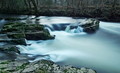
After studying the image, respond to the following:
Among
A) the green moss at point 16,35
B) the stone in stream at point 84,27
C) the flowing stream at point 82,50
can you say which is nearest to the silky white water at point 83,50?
the flowing stream at point 82,50

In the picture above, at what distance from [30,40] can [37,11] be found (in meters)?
12.6

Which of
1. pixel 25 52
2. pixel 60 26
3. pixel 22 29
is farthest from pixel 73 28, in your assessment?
pixel 25 52

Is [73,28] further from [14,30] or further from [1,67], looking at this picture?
[1,67]

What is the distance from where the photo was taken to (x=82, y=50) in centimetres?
1242

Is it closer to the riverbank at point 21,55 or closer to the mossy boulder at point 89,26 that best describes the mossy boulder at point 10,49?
the riverbank at point 21,55

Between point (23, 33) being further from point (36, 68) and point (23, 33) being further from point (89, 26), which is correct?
point (36, 68)

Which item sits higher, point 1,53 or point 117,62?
point 1,53

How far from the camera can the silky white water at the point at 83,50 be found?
10.2m

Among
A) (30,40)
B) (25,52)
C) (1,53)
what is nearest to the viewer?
(1,53)

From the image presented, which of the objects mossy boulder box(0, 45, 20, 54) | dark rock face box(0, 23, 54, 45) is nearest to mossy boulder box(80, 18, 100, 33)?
dark rock face box(0, 23, 54, 45)

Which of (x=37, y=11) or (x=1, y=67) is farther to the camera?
(x=37, y=11)

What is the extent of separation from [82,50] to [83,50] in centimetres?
6

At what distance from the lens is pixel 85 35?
53.0ft

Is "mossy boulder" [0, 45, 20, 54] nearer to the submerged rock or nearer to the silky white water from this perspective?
the silky white water
